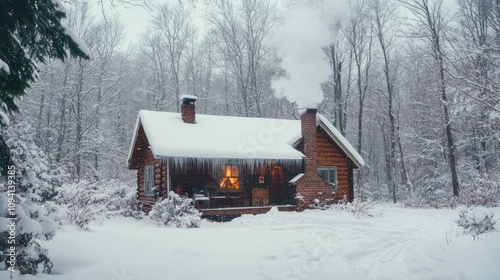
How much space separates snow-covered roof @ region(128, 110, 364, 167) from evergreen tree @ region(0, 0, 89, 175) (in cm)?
1008

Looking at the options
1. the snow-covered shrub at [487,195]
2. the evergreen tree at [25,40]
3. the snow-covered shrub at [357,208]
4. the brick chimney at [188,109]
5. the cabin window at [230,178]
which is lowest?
the snow-covered shrub at [357,208]

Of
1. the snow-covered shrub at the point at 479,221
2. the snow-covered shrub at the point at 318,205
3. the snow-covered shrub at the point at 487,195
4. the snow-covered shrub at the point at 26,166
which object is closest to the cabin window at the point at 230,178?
the snow-covered shrub at the point at 318,205

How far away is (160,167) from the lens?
55.5 feet

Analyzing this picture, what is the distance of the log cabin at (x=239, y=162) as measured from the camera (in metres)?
16.4

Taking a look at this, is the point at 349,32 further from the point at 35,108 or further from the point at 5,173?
the point at 5,173

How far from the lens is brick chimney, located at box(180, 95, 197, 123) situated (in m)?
19.2

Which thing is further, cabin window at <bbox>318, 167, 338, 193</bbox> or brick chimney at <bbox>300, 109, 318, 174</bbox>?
cabin window at <bbox>318, 167, 338, 193</bbox>

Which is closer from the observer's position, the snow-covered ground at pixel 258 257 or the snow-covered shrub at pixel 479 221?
the snow-covered ground at pixel 258 257

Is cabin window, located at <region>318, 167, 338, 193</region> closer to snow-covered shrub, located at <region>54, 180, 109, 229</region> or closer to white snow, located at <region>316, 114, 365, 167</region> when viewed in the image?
white snow, located at <region>316, 114, 365, 167</region>

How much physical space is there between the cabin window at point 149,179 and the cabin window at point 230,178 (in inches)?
137

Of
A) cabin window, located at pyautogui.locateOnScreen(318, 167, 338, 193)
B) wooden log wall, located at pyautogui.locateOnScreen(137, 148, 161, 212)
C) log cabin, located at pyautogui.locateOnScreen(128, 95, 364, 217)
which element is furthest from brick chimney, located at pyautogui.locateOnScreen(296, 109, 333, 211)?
wooden log wall, located at pyautogui.locateOnScreen(137, 148, 161, 212)

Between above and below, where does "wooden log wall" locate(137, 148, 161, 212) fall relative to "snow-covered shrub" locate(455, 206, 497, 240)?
above

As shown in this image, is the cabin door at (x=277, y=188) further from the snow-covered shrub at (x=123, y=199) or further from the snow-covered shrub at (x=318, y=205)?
the snow-covered shrub at (x=123, y=199)

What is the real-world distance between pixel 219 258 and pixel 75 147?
82.3 ft
